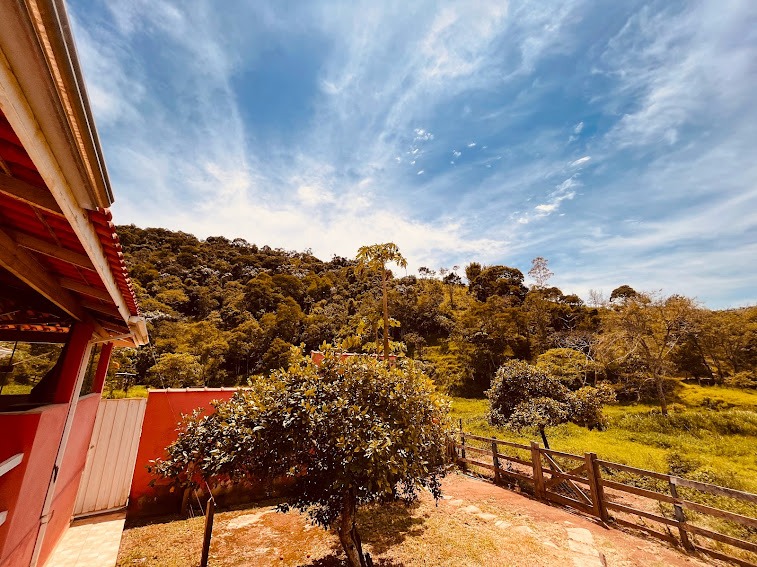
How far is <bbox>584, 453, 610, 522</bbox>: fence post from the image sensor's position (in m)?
7.81

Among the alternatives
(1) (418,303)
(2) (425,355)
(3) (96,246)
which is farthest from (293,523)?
(1) (418,303)

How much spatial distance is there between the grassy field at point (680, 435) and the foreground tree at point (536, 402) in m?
3.70

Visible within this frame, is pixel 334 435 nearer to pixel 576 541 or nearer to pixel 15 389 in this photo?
pixel 576 541

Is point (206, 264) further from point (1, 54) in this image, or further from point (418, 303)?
point (1, 54)

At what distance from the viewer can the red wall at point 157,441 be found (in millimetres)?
8039

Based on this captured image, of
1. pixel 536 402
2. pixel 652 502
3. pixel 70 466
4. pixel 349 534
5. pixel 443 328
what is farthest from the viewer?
pixel 443 328

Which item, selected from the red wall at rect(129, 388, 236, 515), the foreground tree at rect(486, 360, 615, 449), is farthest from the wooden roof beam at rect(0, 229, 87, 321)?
the foreground tree at rect(486, 360, 615, 449)

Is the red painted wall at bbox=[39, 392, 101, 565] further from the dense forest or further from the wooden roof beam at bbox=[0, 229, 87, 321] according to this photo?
the dense forest

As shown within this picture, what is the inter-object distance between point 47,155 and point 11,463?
3.47m

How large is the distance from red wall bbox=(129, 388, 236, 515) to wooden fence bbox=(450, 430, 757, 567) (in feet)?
23.5

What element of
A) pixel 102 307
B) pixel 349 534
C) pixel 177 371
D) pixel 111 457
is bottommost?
pixel 349 534

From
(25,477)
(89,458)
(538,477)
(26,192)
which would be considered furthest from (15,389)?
(538,477)

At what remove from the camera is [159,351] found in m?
26.4

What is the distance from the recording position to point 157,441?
827cm
